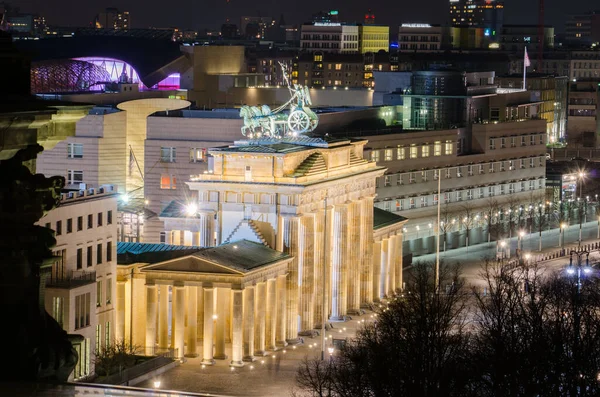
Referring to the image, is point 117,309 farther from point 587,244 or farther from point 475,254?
point 587,244

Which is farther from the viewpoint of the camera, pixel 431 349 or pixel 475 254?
pixel 475 254

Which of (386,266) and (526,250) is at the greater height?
(386,266)

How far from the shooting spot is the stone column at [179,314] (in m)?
96.2

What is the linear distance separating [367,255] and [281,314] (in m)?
19.3

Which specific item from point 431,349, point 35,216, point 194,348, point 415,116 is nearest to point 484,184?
point 415,116

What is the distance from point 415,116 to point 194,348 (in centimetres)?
9260

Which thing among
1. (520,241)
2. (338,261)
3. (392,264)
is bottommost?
(520,241)

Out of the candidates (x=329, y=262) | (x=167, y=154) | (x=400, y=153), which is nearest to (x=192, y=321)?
(x=329, y=262)

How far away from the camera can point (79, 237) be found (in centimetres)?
8831

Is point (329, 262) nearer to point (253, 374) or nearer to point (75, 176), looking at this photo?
point (253, 374)

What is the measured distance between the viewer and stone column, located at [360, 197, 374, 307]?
122438 mm

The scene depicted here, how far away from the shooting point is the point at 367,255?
404ft

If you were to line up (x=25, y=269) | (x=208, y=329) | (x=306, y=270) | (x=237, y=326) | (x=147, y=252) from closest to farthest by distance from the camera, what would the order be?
(x=25, y=269), (x=208, y=329), (x=237, y=326), (x=147, y=252), (x=306, y=270)

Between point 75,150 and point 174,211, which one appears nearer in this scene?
point 174,211
